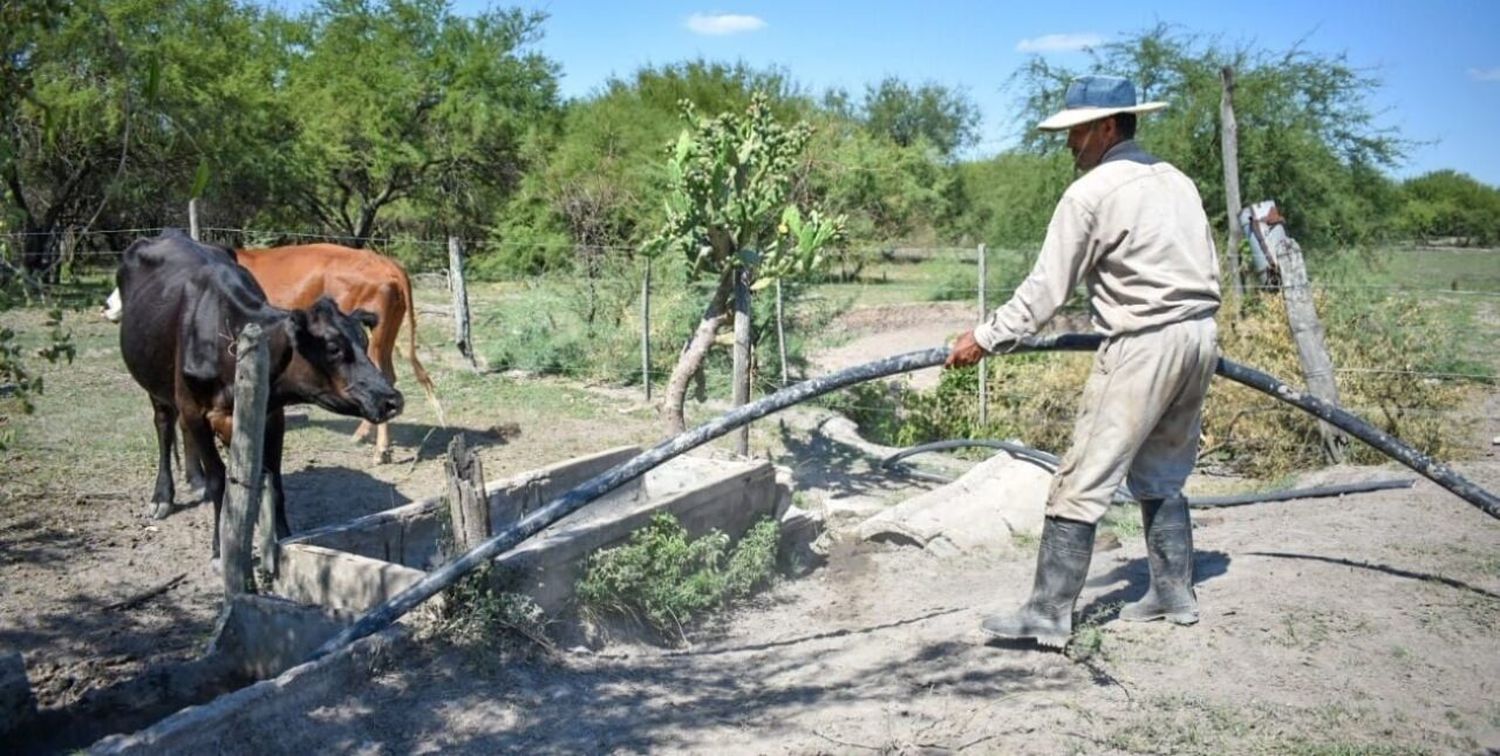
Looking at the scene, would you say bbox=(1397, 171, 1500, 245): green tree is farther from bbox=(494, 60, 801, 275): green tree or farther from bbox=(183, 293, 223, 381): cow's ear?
bbox=(183, 293, 223, 381): cow's ear

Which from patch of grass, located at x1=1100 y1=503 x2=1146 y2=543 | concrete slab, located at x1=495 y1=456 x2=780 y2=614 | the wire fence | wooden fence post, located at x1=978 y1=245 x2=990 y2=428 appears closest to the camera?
concrete slab, located at x1=495 y1=456 x2=780 y2=614

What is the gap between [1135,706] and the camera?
13.2ft

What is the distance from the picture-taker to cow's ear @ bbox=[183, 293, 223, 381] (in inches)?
244

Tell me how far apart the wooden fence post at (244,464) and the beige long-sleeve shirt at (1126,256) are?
3006mm

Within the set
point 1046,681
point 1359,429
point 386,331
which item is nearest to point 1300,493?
point 1359,429

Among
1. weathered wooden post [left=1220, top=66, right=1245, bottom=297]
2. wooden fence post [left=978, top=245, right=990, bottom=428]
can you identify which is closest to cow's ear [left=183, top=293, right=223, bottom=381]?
wooden fence post [left=978, top=245, right=990, bottom=428]

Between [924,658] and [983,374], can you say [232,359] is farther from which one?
[983,374]

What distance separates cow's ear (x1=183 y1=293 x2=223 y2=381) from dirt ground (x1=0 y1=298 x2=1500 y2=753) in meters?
1.03

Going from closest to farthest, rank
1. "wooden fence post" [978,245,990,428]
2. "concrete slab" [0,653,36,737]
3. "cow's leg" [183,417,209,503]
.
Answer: "concrete slab" [0,653,36,737] < "cow's leg" [183,417,209,503] < "wooden fence post" [978,245,990,428]

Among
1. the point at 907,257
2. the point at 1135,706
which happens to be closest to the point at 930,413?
the point at 1135,706

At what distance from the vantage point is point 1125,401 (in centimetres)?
425

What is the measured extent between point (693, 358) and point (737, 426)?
325cm

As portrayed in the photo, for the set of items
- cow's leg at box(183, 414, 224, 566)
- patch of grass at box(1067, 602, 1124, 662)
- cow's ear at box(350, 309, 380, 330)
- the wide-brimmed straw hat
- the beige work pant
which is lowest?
patch of grass at box(1067, 602, 1124, 662)

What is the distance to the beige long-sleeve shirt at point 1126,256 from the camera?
4195 mm
